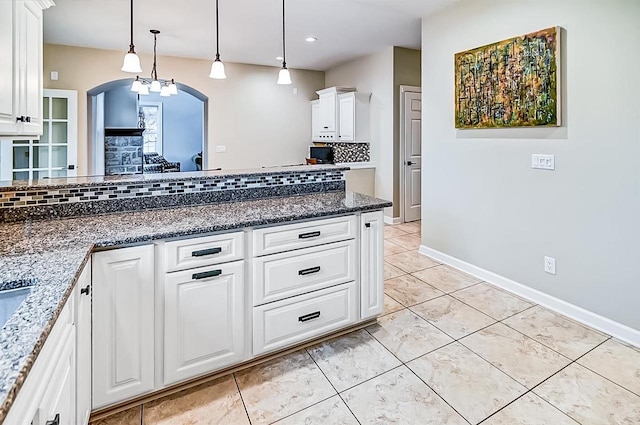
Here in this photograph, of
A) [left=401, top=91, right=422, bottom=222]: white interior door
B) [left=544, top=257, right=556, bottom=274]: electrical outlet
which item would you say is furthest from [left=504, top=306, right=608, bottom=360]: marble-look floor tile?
[left=401, top=91, right=422, bottom=222]: white interior door

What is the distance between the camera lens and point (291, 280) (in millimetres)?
2105

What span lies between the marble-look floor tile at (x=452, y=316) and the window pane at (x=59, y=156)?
16.7 ft

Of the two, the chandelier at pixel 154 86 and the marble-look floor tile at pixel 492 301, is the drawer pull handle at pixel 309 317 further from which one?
the chandelier at pixel 154 86

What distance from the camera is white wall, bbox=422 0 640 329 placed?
237 cm

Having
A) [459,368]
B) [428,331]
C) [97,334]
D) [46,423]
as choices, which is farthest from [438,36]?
[46,423]

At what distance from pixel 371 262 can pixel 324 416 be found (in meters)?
0.96

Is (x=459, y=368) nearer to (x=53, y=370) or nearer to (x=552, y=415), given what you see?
(x=552, y=415)

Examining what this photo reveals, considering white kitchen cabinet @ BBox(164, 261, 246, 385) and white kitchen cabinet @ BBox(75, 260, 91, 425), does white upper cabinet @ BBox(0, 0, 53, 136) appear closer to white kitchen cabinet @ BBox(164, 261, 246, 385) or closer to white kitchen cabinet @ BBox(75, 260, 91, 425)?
white kitchen cabinet @ BBox(75, 260, 91, 425)

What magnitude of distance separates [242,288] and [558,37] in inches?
107

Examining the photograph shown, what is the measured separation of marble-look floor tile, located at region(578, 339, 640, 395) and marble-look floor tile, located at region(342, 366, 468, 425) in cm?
97

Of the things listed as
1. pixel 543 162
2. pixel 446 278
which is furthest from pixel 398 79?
pixel 446 278

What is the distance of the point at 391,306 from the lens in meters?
2.90

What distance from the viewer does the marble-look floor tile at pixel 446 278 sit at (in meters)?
3.30

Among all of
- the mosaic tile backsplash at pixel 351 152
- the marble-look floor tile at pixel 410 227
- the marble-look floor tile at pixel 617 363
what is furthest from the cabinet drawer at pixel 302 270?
the mosaic tile backsplash at pixel 351 152
